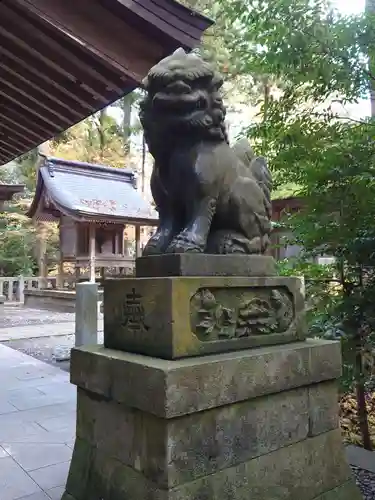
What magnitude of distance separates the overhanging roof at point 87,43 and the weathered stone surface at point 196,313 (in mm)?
1471

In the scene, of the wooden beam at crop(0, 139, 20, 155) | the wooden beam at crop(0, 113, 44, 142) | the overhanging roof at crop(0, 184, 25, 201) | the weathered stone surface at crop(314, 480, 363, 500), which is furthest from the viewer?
the overhanging roof at crop(0, 184, 25, 201)

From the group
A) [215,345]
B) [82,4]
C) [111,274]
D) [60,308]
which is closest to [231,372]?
[215,345]

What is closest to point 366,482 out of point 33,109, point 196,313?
point 196,313

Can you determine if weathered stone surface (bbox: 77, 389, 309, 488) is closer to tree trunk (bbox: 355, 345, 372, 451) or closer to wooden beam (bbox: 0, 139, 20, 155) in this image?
tree trunk (bbox: 355, 345, 372, 451)

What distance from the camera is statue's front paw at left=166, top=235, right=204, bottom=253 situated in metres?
1.81

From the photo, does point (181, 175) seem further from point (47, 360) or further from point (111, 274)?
point (111, 274)

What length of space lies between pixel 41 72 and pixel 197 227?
1.81 metres

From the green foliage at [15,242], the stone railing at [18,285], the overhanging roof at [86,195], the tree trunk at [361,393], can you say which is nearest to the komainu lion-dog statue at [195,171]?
the tree trunk at [361,393]

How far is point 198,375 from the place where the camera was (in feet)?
5.22

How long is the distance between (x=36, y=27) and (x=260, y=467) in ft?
8.51

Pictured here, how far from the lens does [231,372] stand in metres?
1.70

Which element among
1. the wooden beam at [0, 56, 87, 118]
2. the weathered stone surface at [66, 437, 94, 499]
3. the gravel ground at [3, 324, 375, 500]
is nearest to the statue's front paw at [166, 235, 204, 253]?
the weathered stone surface at [66, 437, 94, 499]

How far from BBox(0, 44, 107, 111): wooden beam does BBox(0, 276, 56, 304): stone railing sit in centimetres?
1360

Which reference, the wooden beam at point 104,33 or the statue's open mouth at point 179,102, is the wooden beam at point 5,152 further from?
the statue's open mouth at point 179,102
